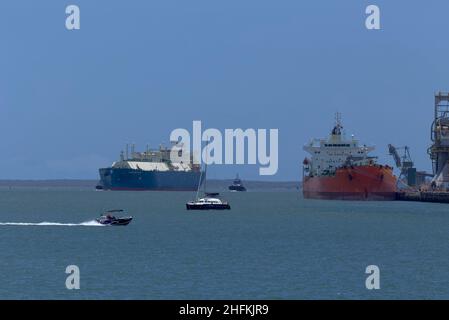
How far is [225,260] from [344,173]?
97.4m

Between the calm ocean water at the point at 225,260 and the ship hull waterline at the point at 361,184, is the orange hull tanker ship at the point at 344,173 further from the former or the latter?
the calm ocean water at the point at 225,260

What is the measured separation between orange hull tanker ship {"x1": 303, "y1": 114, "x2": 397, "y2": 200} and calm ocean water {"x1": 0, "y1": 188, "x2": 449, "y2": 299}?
58542 mm

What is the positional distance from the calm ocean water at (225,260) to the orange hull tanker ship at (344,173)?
2305 inches

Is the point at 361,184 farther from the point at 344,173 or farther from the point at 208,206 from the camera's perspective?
the point at 208,206

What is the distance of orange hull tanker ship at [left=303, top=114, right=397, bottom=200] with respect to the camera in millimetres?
153250

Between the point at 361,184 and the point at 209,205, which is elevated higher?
the point at 361,184

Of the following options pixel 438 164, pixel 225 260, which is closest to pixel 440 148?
pixel 438 164

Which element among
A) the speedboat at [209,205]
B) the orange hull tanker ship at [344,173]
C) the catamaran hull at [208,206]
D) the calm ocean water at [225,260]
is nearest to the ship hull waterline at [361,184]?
the orange hull tanker ship at [344,173]

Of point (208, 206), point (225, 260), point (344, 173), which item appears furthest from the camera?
point (344, 173)

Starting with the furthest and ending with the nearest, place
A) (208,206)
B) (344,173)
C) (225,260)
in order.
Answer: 1. (344,173)
2. (208,206)
3. (225,260)

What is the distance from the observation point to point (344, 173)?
153250mm

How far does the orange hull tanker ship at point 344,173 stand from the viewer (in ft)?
503
